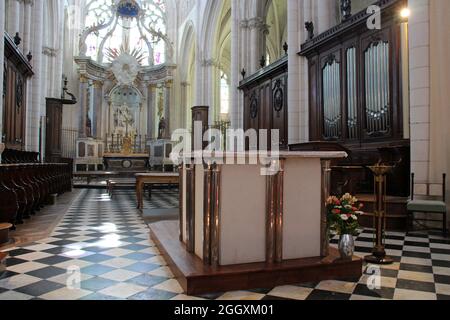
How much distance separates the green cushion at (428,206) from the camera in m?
5.09

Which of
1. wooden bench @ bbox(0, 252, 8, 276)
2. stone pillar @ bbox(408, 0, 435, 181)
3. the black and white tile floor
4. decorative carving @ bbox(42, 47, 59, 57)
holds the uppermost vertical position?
decorative carving @ bbox(42, 47, 59, 57)

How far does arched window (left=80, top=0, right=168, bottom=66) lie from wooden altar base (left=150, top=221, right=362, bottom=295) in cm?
2325

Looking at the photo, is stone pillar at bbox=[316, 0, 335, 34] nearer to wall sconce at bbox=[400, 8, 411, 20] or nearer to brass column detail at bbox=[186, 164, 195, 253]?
wall sconce at bbox=[400, 8, 411, 20]

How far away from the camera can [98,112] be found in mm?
23922

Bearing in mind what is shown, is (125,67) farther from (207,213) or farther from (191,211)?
(207,213)

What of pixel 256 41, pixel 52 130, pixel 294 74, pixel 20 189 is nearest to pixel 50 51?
pixel 52 130

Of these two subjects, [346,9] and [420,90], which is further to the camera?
[346,9]

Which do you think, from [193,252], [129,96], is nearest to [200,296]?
[193,252]

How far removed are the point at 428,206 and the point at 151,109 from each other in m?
21.9

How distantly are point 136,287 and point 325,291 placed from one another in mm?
1511

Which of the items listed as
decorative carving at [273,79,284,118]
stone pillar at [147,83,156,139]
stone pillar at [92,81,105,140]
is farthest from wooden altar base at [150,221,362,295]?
stone pillar at [147,83,156,139]

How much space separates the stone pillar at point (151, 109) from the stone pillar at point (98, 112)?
121 inches

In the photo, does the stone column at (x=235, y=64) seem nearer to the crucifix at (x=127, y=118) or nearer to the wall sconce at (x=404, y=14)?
the wall sconce at (x=404, y=14)

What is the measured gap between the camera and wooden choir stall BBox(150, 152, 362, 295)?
118 inches
